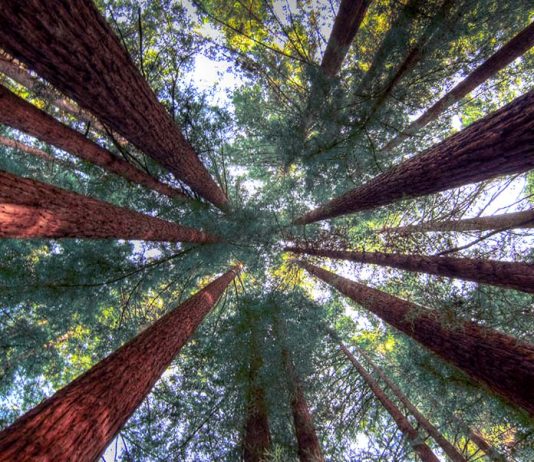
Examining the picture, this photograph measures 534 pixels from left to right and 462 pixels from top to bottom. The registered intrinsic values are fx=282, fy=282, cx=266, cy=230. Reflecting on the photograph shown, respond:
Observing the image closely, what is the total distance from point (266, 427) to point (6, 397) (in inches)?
298

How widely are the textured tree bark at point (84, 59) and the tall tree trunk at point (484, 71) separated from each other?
502 cm

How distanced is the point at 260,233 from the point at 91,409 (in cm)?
647

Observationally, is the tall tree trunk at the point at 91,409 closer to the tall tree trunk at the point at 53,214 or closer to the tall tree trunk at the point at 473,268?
the tall tree trunk at the point at 53,214

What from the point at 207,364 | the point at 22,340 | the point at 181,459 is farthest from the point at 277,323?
the point at 22,340

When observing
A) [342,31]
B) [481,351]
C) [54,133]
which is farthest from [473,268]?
[54,133]

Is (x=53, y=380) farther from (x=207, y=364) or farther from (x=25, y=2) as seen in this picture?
(x=25, y=2)

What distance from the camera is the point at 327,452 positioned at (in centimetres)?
623

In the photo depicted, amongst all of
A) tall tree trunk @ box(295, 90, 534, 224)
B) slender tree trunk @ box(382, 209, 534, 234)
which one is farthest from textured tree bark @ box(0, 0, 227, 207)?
slender tree trunk @ box(382, 209, 534, 234)

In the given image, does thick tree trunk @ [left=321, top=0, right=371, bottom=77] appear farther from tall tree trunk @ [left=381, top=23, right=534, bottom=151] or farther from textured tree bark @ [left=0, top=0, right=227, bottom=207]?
textured tree bark @ [left=0, top=0, right=227, bottom=207]

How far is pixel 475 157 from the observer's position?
302cm

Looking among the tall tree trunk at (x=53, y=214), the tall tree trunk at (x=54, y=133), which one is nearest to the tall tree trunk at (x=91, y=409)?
the tall tree trunk at (x=53, y=214)

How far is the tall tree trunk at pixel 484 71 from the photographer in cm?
648

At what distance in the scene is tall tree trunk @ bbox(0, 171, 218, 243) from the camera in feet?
9.17

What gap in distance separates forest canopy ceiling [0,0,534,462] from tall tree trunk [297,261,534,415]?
1.0 inches
